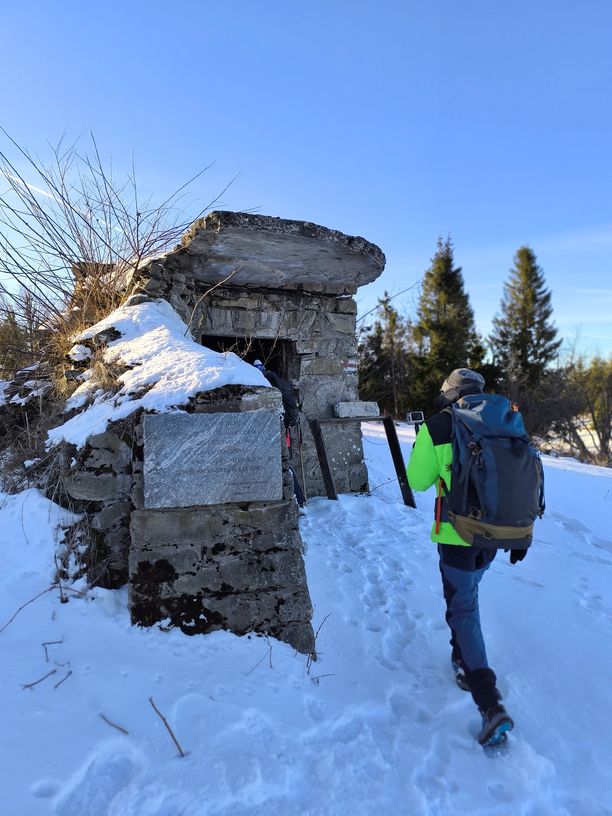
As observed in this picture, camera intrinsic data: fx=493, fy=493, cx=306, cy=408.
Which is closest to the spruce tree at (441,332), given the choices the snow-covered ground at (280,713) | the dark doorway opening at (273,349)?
the dark doorway opening at (273,349)

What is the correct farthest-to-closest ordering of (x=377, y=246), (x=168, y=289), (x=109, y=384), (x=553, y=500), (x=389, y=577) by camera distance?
Result: (x=553, y=500)
(x=377, y=246)
(x=168, y=289)
(x=389, y=577)
(x=109, y=384)

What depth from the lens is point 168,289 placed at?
4.83 m

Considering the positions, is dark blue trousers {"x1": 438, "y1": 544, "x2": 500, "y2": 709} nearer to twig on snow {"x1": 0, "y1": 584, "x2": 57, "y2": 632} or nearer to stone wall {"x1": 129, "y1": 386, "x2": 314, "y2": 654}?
stone wall {"x1": 129, "y1": 386, "x2": 314, "y2": 654}

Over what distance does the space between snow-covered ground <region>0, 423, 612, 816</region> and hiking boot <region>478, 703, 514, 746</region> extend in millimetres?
49

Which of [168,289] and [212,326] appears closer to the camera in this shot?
[168,289]

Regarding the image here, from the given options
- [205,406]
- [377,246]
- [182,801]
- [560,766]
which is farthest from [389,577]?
[377,246]

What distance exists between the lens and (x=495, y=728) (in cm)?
205

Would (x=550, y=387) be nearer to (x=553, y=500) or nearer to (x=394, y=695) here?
(x=553, y=500)

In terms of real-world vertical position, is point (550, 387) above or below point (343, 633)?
above

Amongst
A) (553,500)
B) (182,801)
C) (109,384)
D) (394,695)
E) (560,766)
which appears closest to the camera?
(182,801)

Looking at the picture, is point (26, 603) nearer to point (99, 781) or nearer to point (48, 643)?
point (48, 643)

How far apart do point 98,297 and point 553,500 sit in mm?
5993

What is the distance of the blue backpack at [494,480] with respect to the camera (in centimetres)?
216

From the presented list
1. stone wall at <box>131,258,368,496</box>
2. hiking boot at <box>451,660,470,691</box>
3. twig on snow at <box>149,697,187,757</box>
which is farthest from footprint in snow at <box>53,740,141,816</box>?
stone wall at <box>131,258,368,496</box>
